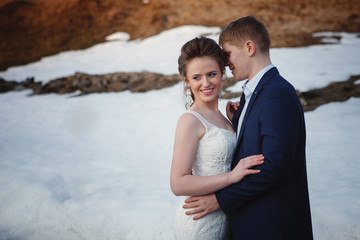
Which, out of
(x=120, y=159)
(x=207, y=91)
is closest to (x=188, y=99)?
(x=207, y=91)

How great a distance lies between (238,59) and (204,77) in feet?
0.90

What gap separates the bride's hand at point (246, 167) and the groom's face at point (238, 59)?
0.63 m

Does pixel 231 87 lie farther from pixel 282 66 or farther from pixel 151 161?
pixel 151 161

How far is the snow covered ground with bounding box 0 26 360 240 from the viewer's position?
3.84m

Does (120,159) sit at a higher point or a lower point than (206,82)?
lower

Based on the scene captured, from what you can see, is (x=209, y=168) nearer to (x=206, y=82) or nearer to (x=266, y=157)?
(x=266, y=157)

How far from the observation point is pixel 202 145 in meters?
1.99

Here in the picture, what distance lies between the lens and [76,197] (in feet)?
15.0

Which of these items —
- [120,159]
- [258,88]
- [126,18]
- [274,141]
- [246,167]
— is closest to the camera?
[274,141]

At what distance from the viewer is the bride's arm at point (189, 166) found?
1.84 metres

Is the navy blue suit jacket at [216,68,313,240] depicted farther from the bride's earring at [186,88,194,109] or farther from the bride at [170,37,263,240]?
the bride's earring at [186,88,194,109]

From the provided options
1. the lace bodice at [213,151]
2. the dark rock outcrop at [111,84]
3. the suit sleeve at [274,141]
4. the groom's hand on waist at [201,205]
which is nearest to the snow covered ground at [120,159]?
the dark rock outcrop at [111,84]

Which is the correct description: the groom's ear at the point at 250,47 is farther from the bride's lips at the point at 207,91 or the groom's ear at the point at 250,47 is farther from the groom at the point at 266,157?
the bride's lips at the point at 207,91

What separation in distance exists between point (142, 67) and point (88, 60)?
3.47 metres
